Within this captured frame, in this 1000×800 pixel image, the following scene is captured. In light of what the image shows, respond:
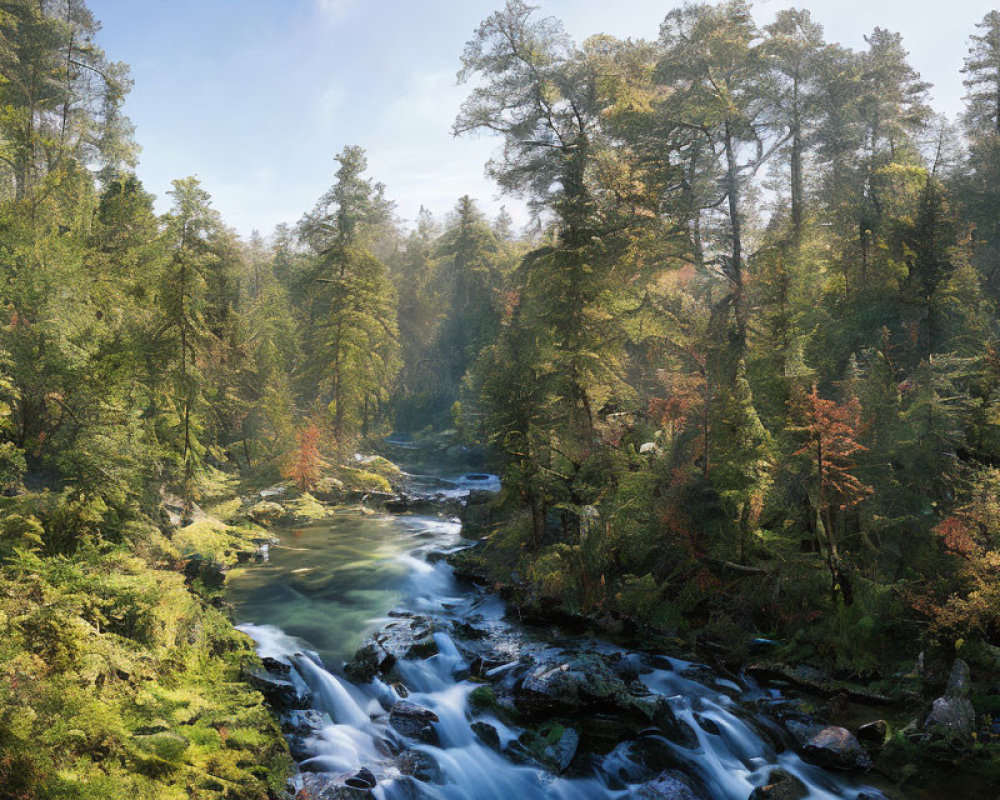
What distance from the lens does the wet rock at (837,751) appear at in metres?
8.64

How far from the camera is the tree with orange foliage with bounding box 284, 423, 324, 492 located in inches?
959

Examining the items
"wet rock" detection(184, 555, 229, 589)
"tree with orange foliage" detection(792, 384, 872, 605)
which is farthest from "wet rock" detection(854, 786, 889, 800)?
"wet rock" detection(184, 555, 229, 589)

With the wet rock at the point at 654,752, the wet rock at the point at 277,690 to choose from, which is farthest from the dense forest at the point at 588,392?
the wet rock at the point at 654,752

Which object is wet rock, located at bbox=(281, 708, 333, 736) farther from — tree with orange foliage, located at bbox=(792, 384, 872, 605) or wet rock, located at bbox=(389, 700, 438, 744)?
tree with orange foliage, located at bbox=(792, 384, 872, 605)

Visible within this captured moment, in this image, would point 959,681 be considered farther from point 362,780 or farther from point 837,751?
point 362,780

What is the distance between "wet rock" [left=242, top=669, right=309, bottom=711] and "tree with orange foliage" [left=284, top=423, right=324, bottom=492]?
15.1 metres

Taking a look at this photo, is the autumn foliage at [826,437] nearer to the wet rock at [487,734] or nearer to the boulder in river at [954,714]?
the boulder in river at [954,714]

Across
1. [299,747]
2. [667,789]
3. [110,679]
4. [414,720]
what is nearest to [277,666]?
[299,747]

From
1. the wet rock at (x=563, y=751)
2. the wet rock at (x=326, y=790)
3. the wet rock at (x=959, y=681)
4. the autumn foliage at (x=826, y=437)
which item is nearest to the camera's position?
the wet rock at (x=326, y=790)

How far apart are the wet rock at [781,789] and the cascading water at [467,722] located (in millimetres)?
94

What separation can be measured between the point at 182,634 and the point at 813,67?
3225 cm

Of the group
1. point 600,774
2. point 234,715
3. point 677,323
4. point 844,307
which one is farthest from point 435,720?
point 844,307

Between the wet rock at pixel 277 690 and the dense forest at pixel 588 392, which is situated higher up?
the dense forest at pixel 588 392

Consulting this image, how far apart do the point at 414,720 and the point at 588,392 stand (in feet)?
36.4
